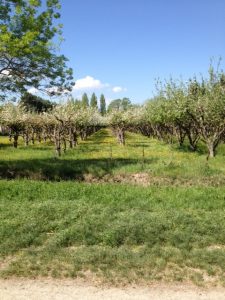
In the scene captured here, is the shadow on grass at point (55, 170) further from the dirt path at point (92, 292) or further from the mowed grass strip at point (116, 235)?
the dirt path at point (92, 292)

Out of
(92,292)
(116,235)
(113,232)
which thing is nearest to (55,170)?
(113,232)

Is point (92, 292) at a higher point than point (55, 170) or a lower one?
lower

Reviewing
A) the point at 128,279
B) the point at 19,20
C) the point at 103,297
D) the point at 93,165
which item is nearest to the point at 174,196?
the point at 128,279

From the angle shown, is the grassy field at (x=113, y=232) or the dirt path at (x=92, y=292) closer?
the dirt path at (x=92, y=292)

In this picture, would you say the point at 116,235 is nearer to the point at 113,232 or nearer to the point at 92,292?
the point at 113,232

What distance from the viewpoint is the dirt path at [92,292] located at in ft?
27.1

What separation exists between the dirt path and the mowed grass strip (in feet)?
1.43

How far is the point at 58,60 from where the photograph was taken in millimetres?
26328

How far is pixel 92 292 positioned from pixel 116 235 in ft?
11.1

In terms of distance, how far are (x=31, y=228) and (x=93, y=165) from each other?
1528cm

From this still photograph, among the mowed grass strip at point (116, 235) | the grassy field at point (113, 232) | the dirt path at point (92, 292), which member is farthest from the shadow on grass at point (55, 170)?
the dirt path at point (92, 292)

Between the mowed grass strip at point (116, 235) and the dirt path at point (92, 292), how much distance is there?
435 millimetres

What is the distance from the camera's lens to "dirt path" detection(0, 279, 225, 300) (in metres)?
8.25

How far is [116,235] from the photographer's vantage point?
11.8 metres
